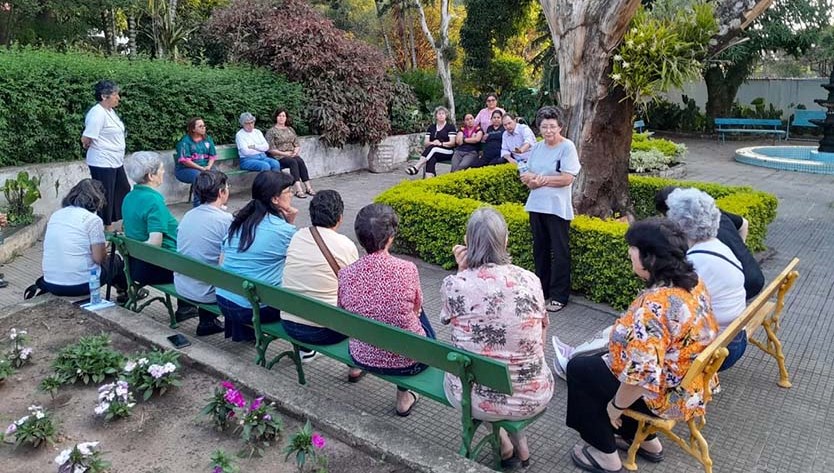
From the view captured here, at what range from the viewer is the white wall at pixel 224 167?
824 centimetres

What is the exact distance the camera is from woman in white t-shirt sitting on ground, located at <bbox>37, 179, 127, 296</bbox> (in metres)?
4.75

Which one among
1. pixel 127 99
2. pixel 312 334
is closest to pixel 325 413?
pixel 312 334

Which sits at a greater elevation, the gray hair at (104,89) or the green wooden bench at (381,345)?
the gray hair at (104,89)

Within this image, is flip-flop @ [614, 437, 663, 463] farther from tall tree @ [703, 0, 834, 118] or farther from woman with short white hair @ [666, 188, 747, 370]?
tall tree @ [703, 0, 834, 118]

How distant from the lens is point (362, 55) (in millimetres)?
12562

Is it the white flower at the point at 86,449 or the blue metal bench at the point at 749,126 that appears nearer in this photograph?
the white flower at the point at 86,449

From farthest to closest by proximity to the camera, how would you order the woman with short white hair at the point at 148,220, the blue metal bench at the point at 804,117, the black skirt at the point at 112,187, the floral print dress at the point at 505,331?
the blue metal bench at the point at 804,117
the black skirt at the point at 112,187
the woman with short white hair at the point at 148,220
the floral print dress at the point at 505,331

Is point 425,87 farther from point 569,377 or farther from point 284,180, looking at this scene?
point 569,377

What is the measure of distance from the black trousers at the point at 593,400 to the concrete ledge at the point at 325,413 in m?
0.67

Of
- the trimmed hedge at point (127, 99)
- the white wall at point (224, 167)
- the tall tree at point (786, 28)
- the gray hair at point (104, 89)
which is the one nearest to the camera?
the gray hair at point (104, 89)

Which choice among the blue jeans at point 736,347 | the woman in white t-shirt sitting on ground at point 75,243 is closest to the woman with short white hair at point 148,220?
the woman in white t-shirt sitting on ground at point 75,243

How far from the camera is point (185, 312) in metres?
5.19

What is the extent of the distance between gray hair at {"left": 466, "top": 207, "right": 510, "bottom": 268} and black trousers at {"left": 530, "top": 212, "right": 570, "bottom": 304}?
8.08 feet

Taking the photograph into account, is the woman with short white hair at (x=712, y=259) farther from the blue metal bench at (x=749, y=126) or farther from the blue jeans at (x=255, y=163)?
the blue metal bench at (x=749, y=126)
